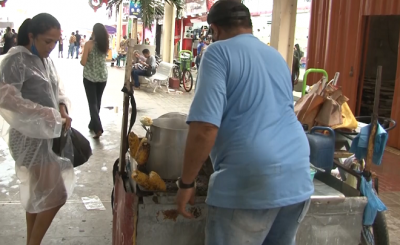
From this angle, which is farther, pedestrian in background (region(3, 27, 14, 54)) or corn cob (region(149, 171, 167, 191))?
pedestrian in background (region(3, 27, 14, 54))

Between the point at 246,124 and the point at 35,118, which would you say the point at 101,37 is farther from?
the point at 246,124

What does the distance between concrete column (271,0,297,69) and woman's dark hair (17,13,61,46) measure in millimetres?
6285

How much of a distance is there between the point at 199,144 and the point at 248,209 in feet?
1.14

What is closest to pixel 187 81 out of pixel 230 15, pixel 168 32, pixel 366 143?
pixel 168 32

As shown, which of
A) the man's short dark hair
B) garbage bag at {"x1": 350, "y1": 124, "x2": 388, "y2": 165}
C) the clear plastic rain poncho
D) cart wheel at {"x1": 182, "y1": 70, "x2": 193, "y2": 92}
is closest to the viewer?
the man's short dark hair

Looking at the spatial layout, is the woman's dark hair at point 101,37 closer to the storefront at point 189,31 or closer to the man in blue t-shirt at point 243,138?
the man in blue t-shirt at point 243,138

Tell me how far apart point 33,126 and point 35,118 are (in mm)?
54

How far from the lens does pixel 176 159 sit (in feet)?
8.04

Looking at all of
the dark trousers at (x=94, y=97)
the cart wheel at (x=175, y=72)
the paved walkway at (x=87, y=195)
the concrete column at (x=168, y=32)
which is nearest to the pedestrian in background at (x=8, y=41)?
the concrete column at (x=168, y=32)

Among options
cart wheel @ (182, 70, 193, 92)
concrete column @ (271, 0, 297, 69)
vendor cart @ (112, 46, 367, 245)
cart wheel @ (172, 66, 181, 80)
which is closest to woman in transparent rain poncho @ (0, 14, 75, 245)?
vendor cart @ (112, 46, 367, 245)

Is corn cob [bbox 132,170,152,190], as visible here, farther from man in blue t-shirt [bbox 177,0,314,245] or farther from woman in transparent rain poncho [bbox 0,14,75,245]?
woman in transparent rain poncho [bbox 0,14,75,245]

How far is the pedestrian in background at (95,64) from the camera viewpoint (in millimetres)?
6371

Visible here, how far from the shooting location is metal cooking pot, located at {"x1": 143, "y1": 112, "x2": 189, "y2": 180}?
2.44 meters

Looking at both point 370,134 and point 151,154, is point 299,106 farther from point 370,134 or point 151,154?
point 151,154
